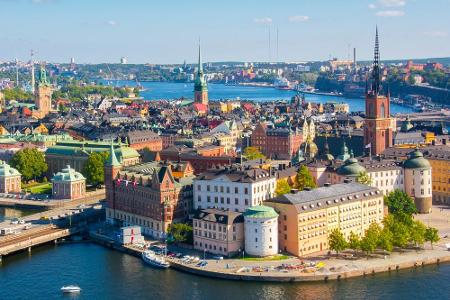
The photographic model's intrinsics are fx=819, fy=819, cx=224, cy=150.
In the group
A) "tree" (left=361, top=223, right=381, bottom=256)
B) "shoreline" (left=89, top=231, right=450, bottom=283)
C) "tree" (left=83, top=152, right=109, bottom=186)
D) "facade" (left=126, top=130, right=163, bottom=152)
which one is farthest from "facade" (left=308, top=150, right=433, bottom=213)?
"facade" (left=126, top=130, right=163, bottom=152)

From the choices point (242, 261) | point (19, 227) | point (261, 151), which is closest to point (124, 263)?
point (242, 261)

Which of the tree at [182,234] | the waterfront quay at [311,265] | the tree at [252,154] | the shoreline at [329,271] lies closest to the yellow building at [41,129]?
the tree at [252,154]

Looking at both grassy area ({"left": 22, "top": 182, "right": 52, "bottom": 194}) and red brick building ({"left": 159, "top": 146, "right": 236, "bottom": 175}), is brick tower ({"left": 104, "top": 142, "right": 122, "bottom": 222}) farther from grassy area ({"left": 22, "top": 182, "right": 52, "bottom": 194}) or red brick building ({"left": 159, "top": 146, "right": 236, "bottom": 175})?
grassy area ({"left": 22, "top": 182, "right": 52, "bottom": 194})

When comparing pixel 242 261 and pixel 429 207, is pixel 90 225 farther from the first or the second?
pixel 429 207

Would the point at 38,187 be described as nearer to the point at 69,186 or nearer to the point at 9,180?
the point at 9,180

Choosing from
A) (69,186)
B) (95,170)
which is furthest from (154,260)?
(95,170)
